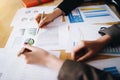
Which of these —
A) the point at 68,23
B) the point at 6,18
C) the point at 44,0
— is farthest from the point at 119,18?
the point at 6,18

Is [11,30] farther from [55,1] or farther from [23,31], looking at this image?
[55,1]

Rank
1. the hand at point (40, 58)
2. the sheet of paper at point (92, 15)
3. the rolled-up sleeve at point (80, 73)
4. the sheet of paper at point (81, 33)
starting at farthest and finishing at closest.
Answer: the sheet of paper at point (92, 15)
the sheet of paper at point (81, 33)
the hand at point (40, 58)
the rolled-up sleeve at point (80, 73)

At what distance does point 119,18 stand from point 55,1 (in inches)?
19.7

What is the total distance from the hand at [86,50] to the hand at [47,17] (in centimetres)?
31

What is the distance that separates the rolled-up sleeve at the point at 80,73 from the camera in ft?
1.87

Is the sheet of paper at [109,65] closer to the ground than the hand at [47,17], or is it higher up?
closer to the ground

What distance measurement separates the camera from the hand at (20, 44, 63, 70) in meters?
0.69

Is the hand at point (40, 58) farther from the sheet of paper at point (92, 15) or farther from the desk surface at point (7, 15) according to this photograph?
the sheet of paper at point (92, 15)

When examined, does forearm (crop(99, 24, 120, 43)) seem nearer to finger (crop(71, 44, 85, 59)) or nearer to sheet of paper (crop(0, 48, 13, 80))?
finger (crop(71, 44, 85, 59))

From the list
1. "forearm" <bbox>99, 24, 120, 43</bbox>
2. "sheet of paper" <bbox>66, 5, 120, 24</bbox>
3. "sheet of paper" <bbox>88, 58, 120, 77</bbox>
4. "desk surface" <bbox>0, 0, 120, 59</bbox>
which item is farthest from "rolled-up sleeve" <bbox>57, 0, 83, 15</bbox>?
"sheet of paper" <bbox>88, 58, 120, 77</bbox>

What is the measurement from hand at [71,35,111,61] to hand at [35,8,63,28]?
31 cm

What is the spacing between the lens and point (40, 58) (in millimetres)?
726

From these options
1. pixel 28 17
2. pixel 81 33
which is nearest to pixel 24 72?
pixel 81 33

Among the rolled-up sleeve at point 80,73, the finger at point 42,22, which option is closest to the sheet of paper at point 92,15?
the finger at point 42,22
